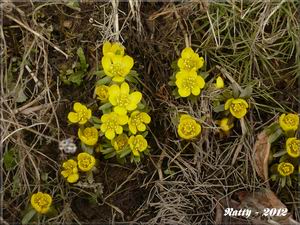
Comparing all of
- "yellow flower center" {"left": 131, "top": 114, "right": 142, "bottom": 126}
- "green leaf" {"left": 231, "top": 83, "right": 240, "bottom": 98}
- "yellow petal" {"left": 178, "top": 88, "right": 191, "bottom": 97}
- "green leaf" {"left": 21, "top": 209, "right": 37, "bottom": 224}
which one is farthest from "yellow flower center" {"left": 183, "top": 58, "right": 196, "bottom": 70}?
"green leaf" {"left": 21, "top": 209, "right": 37, "bottom": 224}

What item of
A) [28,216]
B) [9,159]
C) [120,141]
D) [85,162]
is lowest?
[28,216]

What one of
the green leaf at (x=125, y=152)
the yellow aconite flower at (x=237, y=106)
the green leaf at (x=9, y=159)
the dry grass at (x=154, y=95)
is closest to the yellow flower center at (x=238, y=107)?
the yellow aconite flower at (x=237, y=106)

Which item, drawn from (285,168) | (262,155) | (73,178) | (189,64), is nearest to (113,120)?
(73,178)

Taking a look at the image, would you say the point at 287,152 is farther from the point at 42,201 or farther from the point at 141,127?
the point at 42,201

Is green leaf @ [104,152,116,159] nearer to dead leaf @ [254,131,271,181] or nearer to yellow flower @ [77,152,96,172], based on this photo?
yellow flower @ [77,152,96,172]

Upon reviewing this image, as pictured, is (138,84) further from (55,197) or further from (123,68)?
(55,197)

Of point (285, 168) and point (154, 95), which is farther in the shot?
point (154, 95)

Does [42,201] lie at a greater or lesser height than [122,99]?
lesser
